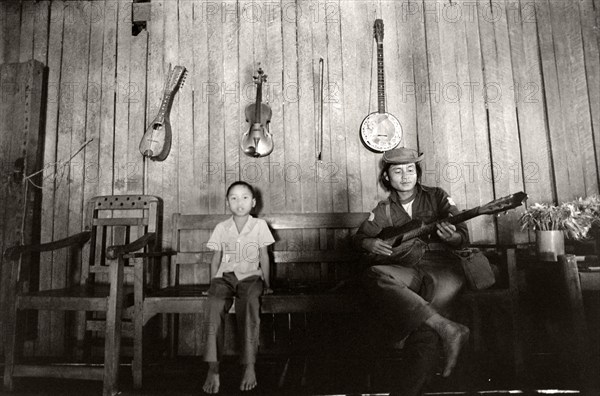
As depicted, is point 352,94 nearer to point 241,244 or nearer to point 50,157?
point 241,244

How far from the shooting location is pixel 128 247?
278cm

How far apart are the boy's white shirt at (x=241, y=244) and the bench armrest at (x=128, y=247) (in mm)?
491

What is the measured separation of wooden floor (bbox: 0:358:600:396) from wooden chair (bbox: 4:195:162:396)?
0.17 meters

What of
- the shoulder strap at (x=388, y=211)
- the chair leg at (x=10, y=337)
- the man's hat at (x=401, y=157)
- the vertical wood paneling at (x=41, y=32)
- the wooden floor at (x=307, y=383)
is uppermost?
the vertical wood paneling at (x=41, y=32)

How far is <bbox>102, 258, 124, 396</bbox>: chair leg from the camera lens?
2598 millimetres

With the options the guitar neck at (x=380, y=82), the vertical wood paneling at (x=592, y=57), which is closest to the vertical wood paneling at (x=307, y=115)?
the guitar neck at (x=380, y=82)

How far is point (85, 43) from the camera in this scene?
3.83 metres

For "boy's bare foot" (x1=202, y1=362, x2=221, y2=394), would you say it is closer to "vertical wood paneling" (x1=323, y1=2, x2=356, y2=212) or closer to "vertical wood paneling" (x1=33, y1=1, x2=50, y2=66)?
"vertical wood paneling" (x1=323, y1=2, x2=356, y2=212)

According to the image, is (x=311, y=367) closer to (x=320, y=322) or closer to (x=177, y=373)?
(x=320, y=322)

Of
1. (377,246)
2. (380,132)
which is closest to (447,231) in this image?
(377,246)

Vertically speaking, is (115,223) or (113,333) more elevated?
(115,223)

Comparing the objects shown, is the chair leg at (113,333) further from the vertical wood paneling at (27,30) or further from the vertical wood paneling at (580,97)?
the vertical wood paneling at (580,97)

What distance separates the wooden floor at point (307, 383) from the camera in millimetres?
2582

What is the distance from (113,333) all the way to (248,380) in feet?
3.02
